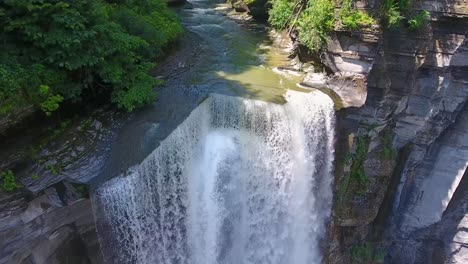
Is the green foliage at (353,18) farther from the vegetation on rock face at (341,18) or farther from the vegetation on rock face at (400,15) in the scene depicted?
the vegetation on rock face at (400,15)

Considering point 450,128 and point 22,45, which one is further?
point 450,128

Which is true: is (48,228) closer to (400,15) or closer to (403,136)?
(403,136)

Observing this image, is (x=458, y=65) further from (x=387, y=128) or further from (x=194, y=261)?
(x=194, y=261)

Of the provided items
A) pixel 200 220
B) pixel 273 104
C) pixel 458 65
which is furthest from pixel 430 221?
pixel 200 220

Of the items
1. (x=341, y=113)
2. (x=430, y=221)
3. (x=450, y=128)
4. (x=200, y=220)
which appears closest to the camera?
(x=200, y=220)

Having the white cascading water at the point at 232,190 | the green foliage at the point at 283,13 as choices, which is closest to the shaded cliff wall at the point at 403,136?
the white cascading water at the point at 232,190

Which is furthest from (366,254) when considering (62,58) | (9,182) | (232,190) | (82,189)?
(62,58)

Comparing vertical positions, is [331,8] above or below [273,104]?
above
